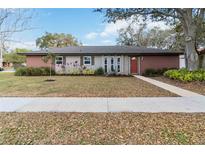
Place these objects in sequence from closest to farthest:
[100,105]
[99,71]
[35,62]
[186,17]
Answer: [100,105], [186,17], [99,71], [35,62]

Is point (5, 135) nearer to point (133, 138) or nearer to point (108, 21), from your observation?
point (133, 138)

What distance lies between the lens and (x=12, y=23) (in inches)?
344

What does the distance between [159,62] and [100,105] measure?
18.6 m

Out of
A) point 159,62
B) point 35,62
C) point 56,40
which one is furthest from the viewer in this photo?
point 56,40

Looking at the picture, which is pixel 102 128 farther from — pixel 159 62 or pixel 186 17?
pixel 159 62

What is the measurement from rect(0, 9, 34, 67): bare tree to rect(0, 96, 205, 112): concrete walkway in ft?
7.92

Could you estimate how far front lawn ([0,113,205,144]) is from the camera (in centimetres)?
457

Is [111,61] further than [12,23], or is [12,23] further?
[111,61]

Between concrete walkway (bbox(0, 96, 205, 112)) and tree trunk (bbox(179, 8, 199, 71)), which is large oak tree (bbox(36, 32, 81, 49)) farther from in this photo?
concrete walkway (bbox(0, 96, 205, 112))

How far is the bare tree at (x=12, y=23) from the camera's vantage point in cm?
747

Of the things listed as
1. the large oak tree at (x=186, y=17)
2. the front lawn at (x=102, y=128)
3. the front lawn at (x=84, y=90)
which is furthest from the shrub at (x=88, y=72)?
the front lawn at (x=102, y=128)

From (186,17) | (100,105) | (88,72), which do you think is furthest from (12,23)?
(88,72)
